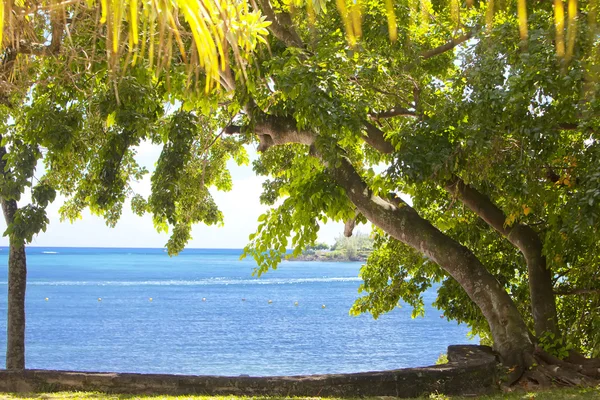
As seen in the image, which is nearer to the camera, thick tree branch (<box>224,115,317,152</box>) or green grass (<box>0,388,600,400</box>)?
green grass (<box>0,388,600,400</box>)

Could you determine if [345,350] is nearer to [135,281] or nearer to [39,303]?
[39,303]

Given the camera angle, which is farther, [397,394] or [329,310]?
[329,310]

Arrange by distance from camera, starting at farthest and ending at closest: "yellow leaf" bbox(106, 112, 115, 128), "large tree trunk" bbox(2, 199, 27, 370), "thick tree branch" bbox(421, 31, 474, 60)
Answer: "large tree trunk" bbox(2, 199, 27, 370) < "thick tree branch" bbox(421, 31, 474, 60) < "yellow leaf" bbox(106, 112, 115, 128)

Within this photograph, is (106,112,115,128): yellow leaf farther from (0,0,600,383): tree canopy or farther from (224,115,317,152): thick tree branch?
(224,115,317,152): thick tree branch

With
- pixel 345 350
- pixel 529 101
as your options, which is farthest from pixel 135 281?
pixel 529 101

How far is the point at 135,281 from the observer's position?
3123 inches

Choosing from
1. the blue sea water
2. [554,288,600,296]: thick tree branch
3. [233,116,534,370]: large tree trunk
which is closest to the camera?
[233,116,534,370]: large tree trunk

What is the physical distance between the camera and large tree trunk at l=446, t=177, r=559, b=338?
839 cm

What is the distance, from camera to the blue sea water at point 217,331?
33.5 m

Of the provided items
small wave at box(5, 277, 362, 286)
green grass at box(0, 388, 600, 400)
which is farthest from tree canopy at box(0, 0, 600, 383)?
small wave at box(5, 277, 362, 286)

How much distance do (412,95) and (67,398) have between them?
541 cm

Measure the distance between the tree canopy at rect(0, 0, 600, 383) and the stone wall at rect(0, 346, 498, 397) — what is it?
937 mm

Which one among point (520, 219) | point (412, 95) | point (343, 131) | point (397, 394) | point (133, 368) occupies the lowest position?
point (133, 368)

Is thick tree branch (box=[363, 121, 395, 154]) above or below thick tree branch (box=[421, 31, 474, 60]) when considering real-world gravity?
below
